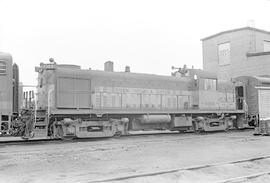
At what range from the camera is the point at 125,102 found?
14.7 m

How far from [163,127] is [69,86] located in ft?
16.3

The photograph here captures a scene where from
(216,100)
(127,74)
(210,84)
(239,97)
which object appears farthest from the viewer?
(239,97)

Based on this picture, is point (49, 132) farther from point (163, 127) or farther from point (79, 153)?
point (163, 127)

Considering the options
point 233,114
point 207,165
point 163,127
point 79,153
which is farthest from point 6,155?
point 233,114

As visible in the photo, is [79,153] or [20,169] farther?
[79,153]

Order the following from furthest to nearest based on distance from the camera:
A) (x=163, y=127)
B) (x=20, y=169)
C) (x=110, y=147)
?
(x=163, y=127) < (x=110, y=147) < (x=20, y=169)

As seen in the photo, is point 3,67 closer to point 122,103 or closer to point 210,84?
point 122,103

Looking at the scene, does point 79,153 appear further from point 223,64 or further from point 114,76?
point 223,64

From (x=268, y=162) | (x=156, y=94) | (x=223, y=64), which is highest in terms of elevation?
(x=223, y=64)

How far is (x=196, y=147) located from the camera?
11.0m

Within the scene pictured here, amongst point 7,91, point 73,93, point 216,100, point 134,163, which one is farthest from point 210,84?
point 134,163

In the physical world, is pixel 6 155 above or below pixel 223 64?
below

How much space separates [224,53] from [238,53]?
1.91 meters

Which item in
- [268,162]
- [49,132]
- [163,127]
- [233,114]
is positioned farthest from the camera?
[233,114]
